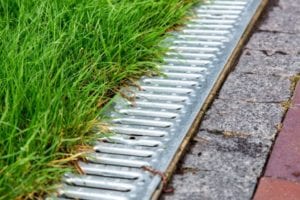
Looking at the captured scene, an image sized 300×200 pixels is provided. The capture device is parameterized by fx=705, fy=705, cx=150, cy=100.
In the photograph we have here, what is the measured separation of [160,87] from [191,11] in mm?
904

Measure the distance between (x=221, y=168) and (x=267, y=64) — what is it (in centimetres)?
91

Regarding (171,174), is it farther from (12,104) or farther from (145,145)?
(12,104)

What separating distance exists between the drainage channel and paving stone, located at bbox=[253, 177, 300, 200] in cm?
32

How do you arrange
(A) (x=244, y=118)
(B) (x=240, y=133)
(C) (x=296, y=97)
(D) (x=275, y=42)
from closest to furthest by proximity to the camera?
(B) (x=240, y=133), (A) (x=244, y=118), (C) (x=296, y=97), (D) (x=275, y=42)

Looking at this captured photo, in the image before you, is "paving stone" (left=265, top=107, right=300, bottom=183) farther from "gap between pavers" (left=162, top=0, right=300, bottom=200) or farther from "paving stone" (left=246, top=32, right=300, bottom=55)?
"paving stone" (left=246, top=32, right=300, bottom=55)

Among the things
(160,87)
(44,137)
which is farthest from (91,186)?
(160,87)

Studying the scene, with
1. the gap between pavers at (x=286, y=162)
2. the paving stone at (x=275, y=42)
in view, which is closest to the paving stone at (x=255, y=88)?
the gap between pavers at (x=286, y=162)

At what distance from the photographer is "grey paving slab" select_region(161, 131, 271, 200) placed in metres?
2.24

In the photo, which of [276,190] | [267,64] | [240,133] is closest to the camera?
[276,190]

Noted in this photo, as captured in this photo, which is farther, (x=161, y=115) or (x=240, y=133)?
(x=161, y=115)

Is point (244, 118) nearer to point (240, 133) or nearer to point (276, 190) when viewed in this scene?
point (240, 133)

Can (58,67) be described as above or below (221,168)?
above

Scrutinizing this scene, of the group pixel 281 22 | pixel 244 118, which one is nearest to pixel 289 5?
pixel 281 22

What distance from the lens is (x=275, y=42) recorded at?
3.37 m
